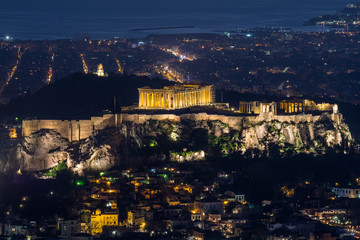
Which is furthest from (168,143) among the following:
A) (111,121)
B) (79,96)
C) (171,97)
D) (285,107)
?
(79,96)

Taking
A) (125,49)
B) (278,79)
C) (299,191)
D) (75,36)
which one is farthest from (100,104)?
(75,36)

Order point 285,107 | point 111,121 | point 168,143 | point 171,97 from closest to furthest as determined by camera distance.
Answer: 1. point 168,143
2. point 111,121
3. point 171,97
4. point 285,107

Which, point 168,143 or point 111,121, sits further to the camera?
point 111,121

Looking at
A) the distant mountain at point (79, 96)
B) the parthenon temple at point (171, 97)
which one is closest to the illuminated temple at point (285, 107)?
the parthenon temple at point (171, 97)

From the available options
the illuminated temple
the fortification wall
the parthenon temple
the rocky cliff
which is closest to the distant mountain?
the parthenon temple

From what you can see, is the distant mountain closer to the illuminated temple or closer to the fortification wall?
the fortification wall

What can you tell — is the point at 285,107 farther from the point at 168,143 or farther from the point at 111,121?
the point at 111,121

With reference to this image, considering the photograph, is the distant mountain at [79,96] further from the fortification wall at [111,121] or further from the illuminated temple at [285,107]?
the illuminated temple at [285,107]
